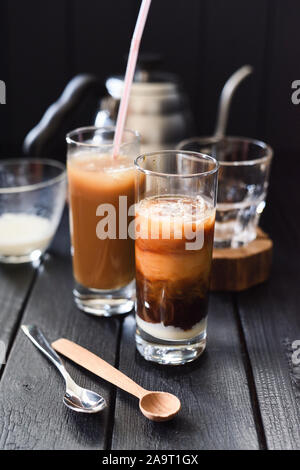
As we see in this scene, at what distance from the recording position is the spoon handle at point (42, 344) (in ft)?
3.21

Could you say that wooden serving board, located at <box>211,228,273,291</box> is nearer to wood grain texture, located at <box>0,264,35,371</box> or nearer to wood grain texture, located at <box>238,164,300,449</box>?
wood grain texture, located at <box>238,164,300,449</box>

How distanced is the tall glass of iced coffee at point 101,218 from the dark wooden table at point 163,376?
4 cm

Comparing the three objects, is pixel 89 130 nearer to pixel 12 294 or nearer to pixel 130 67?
pixel 130 67

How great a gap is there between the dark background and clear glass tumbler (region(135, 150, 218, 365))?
0.95m

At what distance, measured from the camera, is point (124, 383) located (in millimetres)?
938

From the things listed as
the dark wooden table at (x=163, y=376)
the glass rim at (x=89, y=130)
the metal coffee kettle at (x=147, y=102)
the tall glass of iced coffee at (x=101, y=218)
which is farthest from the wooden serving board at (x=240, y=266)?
the metal coffee kettle at (x=147, y=102)

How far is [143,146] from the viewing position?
1.56 meters

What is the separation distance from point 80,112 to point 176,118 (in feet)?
1.52

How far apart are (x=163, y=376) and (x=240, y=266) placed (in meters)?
0.30

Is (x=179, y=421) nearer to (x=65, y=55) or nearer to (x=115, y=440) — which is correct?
(x=115, y=440)

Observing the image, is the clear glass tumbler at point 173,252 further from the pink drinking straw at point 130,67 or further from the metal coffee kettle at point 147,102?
the metal coffee kettle at point 147,102

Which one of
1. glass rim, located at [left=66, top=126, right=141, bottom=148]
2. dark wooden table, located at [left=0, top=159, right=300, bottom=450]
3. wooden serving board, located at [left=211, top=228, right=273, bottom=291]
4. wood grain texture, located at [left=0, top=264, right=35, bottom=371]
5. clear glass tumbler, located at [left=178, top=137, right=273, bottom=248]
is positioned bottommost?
wood grain texture, located at [left=0, top=264, right=35, bottom=371]

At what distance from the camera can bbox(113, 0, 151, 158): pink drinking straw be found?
93cm

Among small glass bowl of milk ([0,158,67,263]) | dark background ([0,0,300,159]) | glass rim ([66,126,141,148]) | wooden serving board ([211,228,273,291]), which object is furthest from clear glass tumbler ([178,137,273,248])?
dark background ([0,0,300,159])
